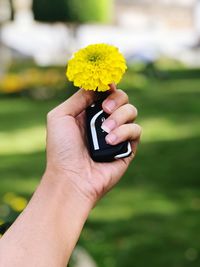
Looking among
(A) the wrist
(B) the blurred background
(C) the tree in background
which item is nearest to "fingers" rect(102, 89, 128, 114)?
(A) the wrist

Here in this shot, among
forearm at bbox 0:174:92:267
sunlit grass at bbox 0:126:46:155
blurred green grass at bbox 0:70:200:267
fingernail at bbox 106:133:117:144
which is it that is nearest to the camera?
forearm at bbox 0:174:92:267

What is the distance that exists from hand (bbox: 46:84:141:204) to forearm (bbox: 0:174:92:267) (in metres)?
0.04

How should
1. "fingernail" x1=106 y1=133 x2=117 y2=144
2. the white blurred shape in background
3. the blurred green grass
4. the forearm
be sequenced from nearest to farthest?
the forearm → "fingernail" x1=106 y1=133 x2=117 y2=144 → the blurred green grass → the white blurred shape in background

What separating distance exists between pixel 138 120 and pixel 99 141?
891 centimetres

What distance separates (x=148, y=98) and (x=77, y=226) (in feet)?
36.9

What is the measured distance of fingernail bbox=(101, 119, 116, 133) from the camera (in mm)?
2084

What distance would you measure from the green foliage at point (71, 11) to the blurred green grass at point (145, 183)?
1.53 meters

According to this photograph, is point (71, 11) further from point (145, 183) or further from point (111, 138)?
point (111, 138)

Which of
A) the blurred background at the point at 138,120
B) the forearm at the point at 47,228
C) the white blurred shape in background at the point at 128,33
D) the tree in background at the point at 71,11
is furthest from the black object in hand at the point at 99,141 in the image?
the white blurred shape in background at the point at 128,33

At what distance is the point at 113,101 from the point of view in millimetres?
2115

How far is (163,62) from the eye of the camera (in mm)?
19109

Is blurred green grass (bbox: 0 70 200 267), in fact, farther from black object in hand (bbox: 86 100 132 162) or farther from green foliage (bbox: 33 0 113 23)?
black object in hand (bbox: 86 100 132 162)

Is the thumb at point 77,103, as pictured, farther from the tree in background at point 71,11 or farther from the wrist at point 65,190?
the tree in background at point 71,11

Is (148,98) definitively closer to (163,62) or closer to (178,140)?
(178,140)
